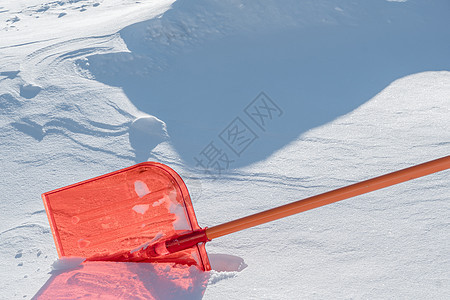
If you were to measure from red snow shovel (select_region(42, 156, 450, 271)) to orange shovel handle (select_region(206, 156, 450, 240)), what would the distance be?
0.53 feet

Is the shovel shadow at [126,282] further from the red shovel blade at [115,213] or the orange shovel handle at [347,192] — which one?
the orange shovel handle at [347,192]

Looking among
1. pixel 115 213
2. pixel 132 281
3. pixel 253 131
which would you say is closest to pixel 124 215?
pixel 115 213

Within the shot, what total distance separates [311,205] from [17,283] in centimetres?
85

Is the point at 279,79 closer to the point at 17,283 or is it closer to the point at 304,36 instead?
the point at 304,36

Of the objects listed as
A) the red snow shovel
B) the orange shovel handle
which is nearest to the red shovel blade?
the red snow shovel

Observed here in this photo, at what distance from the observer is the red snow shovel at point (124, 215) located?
1365mm

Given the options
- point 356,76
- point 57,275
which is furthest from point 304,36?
point 57,275

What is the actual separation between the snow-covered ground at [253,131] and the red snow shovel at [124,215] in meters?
0.07

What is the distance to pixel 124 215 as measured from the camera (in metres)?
1.39

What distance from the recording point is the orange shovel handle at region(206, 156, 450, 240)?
1179 millimetres

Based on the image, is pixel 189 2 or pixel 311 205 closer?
pixel 311 205

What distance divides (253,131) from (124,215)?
948 mm

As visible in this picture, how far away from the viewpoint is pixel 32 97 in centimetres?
237

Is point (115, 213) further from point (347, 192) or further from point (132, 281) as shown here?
point (347, 192)
